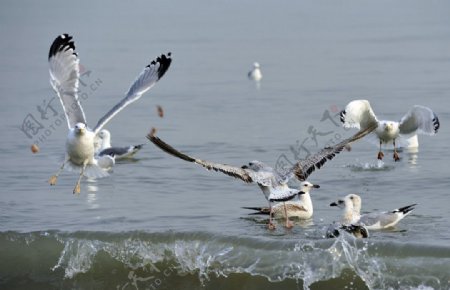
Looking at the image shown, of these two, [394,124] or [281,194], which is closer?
[281,194]

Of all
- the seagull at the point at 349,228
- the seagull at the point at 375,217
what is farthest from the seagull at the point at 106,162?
the seagull at the point at 349,228

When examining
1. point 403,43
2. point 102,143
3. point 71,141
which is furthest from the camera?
point 403,43

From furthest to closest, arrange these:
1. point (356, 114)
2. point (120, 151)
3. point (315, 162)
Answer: point (120, 151) < point (356, 114) < point (315, 162)

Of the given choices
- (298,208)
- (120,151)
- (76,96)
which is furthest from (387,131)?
(76,96)

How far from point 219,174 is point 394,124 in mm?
2478

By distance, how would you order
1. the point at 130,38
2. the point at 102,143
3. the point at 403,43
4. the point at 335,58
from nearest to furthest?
the point at 102,143 < the point at 335,58 < the point at 403,43 < the point at 130,38

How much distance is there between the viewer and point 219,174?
13352 millimetres

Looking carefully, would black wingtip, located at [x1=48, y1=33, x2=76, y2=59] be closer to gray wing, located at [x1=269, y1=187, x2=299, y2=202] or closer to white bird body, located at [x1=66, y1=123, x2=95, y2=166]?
white bird body, located at [x1=66, y1=123, x2=95, y2=166]

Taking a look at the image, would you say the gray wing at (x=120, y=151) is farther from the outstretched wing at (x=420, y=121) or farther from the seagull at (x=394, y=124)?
the outstretched wing at (x=420, y=121)

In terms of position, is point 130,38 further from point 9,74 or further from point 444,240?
point 444,240

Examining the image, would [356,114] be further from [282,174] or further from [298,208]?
[298,208]

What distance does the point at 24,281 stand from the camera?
33.8 feet

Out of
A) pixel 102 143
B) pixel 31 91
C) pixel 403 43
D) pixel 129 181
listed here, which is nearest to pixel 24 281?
pixel 129 181

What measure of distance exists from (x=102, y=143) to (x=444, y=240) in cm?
642
